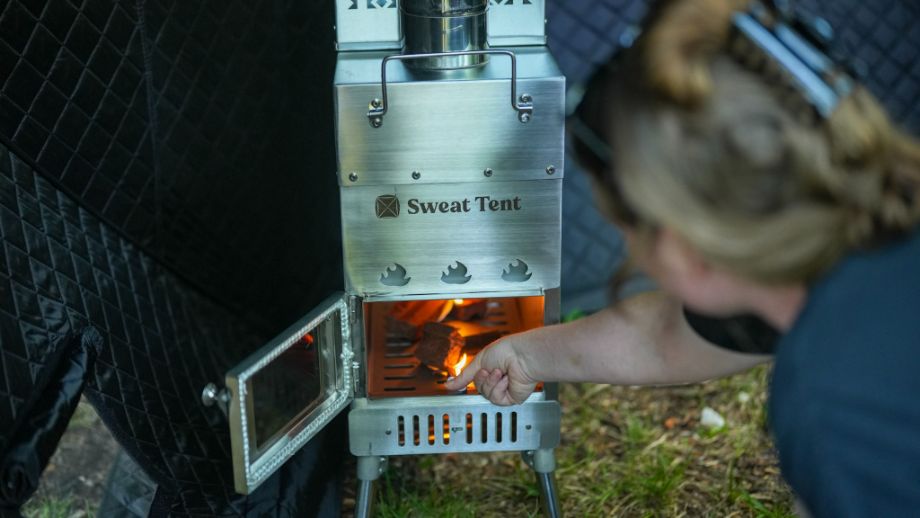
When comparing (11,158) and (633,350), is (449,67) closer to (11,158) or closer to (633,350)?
(633,350)

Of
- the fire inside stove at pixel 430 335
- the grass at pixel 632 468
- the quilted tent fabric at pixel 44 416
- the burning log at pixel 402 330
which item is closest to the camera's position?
the quilted tent fabric at pixel 44 416

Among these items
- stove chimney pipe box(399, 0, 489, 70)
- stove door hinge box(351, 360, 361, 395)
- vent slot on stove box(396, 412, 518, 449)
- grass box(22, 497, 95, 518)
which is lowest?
grass box(22, 497, 95, 518)

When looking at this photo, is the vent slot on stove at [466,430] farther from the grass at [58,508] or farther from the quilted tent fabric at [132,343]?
the grass at [58,508]

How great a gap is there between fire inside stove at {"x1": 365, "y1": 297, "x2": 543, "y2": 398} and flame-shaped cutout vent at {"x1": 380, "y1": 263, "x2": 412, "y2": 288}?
25cm

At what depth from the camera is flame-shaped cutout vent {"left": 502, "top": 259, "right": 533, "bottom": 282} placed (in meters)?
1.60

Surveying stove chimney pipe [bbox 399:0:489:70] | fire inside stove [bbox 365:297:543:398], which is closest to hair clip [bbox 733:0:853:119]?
stove chimney pipe [bbox 399:0:489:70]

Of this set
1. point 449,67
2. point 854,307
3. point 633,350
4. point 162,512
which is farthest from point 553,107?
point 162,512

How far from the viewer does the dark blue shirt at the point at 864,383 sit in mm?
996

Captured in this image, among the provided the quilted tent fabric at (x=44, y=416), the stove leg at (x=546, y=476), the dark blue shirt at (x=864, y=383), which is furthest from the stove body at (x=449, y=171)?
the dark blue shirt at (x=864, y=383)

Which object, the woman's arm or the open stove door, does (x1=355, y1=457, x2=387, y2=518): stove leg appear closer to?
the open stove door

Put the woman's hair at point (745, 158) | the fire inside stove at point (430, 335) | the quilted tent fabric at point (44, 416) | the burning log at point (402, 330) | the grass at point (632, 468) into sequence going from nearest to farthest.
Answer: the woman's hair at point (745, 158) < the quilted tent fabric at point (44, 416) < the fire inside stove at point (430, 335) < the burning log at point (402, 330) < the grass at point (632, 468)

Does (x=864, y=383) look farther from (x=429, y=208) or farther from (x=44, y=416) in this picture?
(x=44, y=416)

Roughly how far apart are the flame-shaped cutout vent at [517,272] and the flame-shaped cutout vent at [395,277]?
159 millimetres

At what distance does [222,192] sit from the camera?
214 cm
